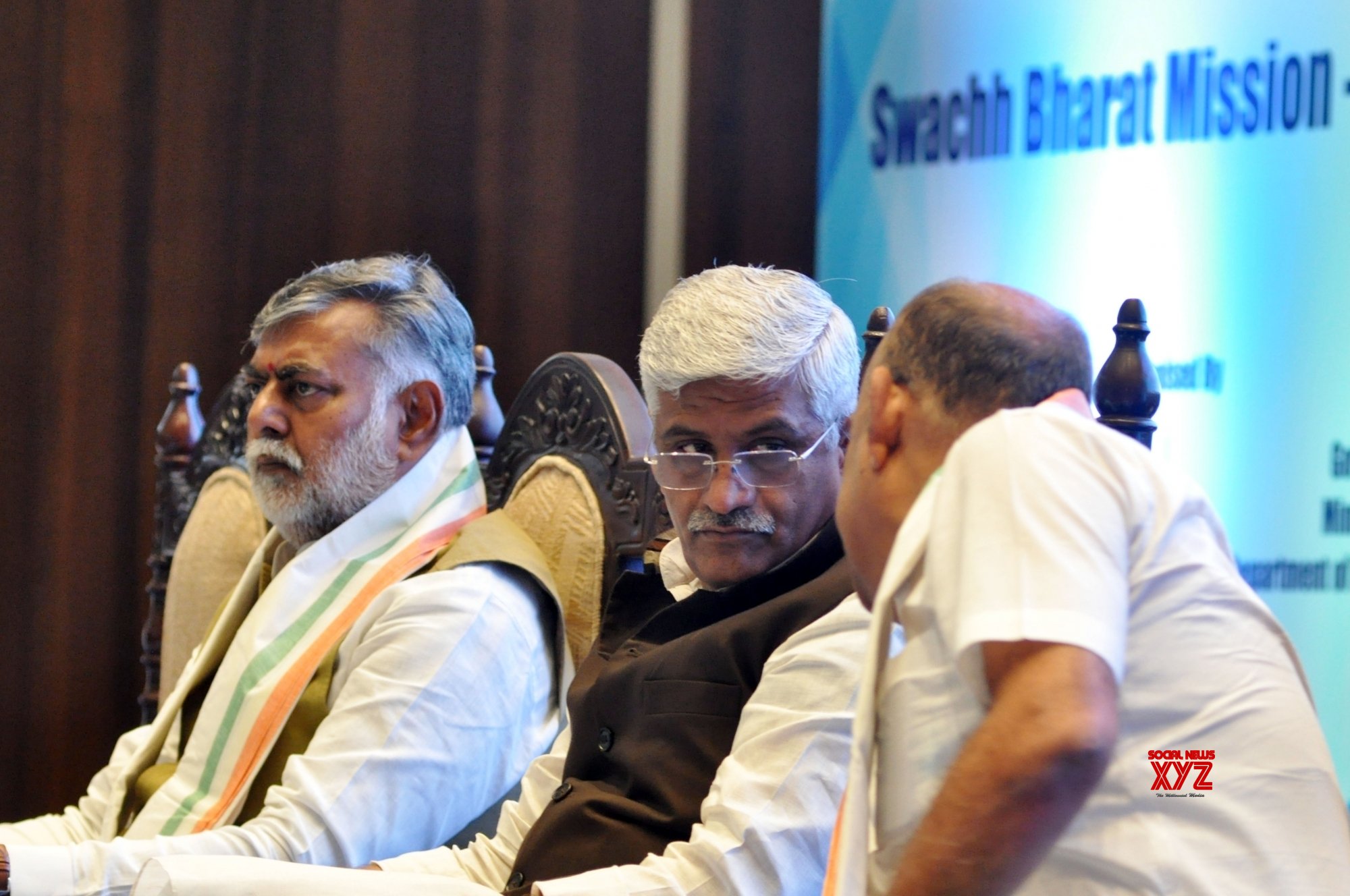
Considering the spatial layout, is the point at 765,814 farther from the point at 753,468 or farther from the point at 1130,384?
the point at 1130,384

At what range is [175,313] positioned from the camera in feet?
14.0

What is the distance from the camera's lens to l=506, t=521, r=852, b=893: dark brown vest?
172 cm

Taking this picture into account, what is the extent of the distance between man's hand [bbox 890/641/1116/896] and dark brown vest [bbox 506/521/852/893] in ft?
2.44

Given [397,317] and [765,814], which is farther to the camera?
[397,317]

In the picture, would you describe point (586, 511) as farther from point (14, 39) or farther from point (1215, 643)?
point (14, 39)

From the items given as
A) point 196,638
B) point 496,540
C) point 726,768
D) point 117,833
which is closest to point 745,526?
point 726,768

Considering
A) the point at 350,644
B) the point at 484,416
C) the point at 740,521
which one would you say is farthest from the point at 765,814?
the point at 484,416

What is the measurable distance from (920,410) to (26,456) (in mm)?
3767

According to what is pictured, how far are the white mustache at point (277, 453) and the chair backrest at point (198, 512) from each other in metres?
0.42

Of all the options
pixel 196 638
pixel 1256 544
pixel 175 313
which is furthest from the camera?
pixel 175 313

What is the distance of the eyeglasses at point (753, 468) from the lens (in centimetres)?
184

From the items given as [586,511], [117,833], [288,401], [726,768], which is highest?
[288,401]

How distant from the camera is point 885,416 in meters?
1.18
